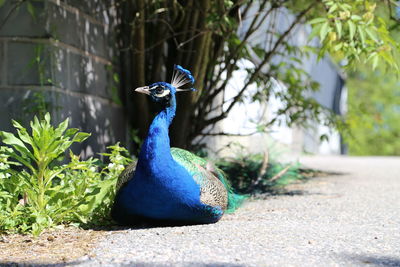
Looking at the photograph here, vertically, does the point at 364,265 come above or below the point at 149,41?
below

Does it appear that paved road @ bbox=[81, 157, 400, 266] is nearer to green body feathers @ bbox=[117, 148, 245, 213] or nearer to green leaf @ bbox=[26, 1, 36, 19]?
green body feathers @ bbox=[117, 148, 245, 213]

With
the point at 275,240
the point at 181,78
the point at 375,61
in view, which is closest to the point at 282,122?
the point at 375,61

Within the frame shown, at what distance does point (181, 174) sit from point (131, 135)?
2399mm

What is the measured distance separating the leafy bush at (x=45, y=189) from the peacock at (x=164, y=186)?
7.5 inches

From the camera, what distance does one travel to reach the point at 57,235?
3352 millimetres

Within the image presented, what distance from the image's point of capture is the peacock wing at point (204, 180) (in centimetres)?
357

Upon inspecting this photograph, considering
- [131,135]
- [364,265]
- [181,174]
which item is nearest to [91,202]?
[181,174]

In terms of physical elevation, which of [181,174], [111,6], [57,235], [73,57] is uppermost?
[111,6]

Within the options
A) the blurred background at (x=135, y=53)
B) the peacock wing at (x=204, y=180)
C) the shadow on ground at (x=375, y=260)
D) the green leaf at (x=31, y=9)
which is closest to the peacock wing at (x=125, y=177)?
the peacock wing at (x=204, y=180)

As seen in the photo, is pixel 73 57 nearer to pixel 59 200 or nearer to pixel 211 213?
pixel 59 200

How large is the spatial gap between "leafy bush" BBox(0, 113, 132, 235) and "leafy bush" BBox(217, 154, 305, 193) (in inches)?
77.2

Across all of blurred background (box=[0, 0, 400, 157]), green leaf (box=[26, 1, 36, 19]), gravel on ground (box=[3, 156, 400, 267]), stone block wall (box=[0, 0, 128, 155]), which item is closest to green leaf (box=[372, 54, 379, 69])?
blurred background (box=[0, 0, 400, 157])

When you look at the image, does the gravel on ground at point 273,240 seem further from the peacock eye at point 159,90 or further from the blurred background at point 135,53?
the blurred background at point 135,53

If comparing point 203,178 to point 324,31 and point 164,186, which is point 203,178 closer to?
point 164,186
